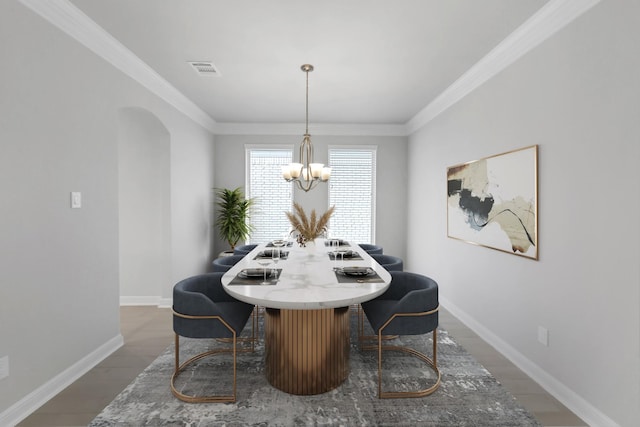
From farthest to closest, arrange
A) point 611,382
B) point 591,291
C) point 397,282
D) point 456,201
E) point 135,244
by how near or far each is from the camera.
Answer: point 135,244
point 456,201
point 397,282
point 591,291
point 611,382

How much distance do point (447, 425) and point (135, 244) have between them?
13.9 feet

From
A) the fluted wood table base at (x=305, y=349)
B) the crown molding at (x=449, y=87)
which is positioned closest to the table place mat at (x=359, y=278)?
the fluted wood table base at (x=305, y=349)

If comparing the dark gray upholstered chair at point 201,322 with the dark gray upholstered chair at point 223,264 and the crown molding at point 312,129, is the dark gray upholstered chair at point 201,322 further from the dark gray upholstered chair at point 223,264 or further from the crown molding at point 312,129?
the crown molding at point 312,129

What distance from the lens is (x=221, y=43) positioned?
3.00 m

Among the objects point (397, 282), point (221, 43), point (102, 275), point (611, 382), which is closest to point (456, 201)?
point (397, 282)

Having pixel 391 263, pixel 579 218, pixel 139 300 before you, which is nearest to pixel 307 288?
pixel 391 263

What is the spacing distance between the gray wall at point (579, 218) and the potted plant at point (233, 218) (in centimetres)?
380

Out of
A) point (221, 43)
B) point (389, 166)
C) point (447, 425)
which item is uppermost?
point (221, 43)

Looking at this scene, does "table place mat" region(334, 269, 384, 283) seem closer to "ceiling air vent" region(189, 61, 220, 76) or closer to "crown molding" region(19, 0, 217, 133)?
"ceiling air vent" region(189, 61, 220, 76)


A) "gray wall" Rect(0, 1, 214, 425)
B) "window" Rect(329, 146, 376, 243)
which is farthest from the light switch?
"window" Rect(329, 146, 376, 243)

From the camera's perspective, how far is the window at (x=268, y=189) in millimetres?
6121

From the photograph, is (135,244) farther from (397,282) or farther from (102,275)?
(397,282)

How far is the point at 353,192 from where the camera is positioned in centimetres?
621

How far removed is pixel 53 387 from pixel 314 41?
11.2ft
